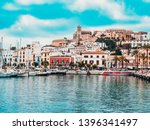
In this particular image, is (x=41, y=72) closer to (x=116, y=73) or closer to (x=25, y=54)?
(x=116, y=73)

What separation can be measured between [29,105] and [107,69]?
27.0ft

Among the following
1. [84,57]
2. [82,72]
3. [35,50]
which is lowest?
[82,72]

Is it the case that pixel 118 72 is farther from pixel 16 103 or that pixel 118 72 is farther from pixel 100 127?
pixel 100 127

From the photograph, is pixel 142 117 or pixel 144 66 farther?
pixel 144 66

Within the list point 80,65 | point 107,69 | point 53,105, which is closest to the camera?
point 53,105

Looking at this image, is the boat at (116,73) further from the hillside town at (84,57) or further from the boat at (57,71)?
the boat at (57,71)

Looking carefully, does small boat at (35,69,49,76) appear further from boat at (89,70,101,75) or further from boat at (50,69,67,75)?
boat at (89,70,101,75)

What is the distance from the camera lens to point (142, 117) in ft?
8.34

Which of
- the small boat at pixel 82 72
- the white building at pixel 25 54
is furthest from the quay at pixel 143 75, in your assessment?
the white building at pixel 25 54

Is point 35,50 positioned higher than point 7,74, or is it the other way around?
point 35,50

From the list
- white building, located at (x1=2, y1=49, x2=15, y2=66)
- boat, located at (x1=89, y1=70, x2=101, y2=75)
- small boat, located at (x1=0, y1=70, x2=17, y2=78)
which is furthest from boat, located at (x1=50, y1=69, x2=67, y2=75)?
white building, located at (x1=2, y1=49, x2=15, y2=66)

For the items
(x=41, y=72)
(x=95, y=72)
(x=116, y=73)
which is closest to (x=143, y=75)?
(x=116, y=73)

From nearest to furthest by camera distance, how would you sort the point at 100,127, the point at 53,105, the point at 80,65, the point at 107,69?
1. the point at 100,127
2. the point at 53,105
3. the point at 80,65
4. the point at 107,69

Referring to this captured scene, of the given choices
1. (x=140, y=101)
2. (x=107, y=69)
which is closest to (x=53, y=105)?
(x=140, y=101)
